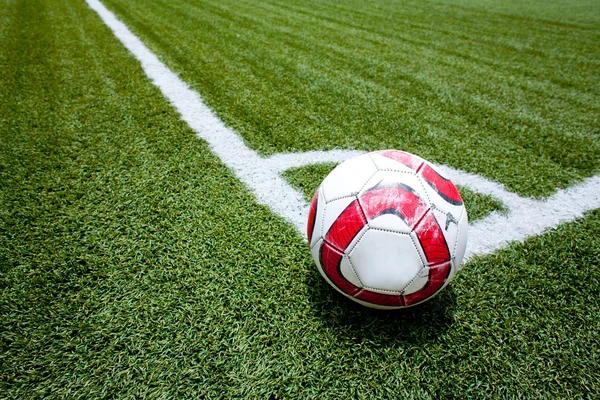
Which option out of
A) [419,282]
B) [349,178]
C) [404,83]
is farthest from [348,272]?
[404,83]

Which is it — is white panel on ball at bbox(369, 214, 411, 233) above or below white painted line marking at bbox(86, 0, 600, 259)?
above

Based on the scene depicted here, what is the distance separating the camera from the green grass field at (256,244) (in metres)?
1.52

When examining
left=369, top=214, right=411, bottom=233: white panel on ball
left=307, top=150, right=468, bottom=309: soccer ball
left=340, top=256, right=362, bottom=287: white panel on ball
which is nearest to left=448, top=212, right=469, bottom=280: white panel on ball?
left=307, top=150, right=468, bottom=309: soccer ball

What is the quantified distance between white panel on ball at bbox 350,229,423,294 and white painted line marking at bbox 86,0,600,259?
751 mm

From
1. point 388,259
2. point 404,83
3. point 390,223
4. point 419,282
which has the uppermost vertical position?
point 390,223

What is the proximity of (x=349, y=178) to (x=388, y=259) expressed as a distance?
41 cm

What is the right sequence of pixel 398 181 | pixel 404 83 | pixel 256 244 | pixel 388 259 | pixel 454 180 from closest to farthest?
pixel 388 259 < pixel 398 181 < pixel 256 244 < pixel 454 180 < pixel 404 83

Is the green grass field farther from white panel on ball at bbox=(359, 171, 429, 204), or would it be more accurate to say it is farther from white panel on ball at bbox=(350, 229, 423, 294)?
white panel on ball at bbox=(359, 171, 429, 204)

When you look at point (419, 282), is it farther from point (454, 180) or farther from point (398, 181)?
point (454, 180)

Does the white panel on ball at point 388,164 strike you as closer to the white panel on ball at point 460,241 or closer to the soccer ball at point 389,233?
the soccer ball at point 389,233

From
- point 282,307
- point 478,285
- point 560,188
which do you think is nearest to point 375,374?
point 282,307

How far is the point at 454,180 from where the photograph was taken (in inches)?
106

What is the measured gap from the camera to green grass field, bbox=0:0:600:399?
1.52 meters

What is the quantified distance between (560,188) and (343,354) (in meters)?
2.14
